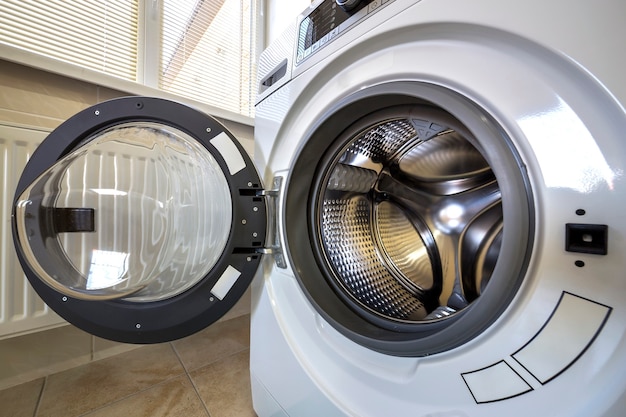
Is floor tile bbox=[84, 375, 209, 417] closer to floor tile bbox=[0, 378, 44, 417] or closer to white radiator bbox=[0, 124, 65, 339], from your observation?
floor tile bbox=[0, 378, 44, 417]

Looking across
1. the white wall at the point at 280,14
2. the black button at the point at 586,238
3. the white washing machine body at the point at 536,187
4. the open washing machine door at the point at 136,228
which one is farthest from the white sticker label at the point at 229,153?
the white wall at the point at 280,14

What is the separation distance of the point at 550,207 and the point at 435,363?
0.71 ft

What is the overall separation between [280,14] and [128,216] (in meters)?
1.32

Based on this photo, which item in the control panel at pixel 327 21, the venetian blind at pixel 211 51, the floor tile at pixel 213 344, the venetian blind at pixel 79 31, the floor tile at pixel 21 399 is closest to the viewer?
the control panel at pixel 327 21

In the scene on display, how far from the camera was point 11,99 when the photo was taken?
0.69m

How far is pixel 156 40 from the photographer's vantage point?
3.28ft

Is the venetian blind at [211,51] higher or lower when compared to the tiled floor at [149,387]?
higher

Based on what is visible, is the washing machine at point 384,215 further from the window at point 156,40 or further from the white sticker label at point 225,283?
the window at point 156,40

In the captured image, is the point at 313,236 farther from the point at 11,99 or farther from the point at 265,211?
the point at 11,99

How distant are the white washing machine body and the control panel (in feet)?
0.05

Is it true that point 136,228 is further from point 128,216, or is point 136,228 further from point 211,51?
point 211,51

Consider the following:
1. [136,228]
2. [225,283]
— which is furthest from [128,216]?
[225,283]

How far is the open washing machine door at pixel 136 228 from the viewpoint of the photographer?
49 centimetres

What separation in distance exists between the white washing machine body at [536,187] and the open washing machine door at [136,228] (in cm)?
32
